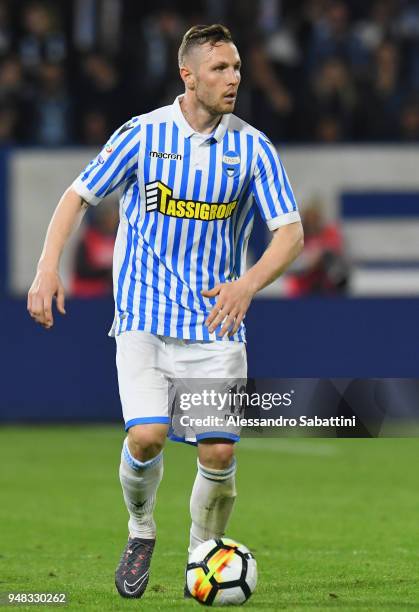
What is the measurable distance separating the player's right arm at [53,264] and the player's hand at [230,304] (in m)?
0.58

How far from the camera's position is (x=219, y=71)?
6062mm

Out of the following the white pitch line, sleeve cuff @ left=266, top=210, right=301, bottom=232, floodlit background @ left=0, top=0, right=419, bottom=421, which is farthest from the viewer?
floodlit background @ left=0, top=0, right=419, bottom=421

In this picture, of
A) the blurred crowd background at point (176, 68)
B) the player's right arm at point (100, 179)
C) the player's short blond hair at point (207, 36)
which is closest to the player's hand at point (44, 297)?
the player's right arm at point (100, 179)

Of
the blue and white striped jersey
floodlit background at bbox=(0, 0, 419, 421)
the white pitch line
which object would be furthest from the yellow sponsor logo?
floodlit background at bbox=(0, 0, 419, 421)

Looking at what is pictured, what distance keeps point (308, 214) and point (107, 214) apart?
6.68 ft

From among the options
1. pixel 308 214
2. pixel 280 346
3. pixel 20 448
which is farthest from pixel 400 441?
pixel 20 448

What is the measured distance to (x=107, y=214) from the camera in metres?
15.3

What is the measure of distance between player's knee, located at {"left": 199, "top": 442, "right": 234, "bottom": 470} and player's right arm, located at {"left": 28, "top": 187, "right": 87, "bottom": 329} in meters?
0.87

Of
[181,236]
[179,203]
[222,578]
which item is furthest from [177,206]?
[222,578]

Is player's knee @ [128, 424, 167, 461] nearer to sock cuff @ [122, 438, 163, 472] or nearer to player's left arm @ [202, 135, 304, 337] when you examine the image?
sock cuff @ [122, 438, 163, 472]

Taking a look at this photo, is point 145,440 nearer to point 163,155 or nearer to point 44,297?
point 44,297

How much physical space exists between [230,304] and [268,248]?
0.43 meters

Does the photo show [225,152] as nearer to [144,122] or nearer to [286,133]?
[144,122]

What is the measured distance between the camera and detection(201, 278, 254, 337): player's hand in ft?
19.0
